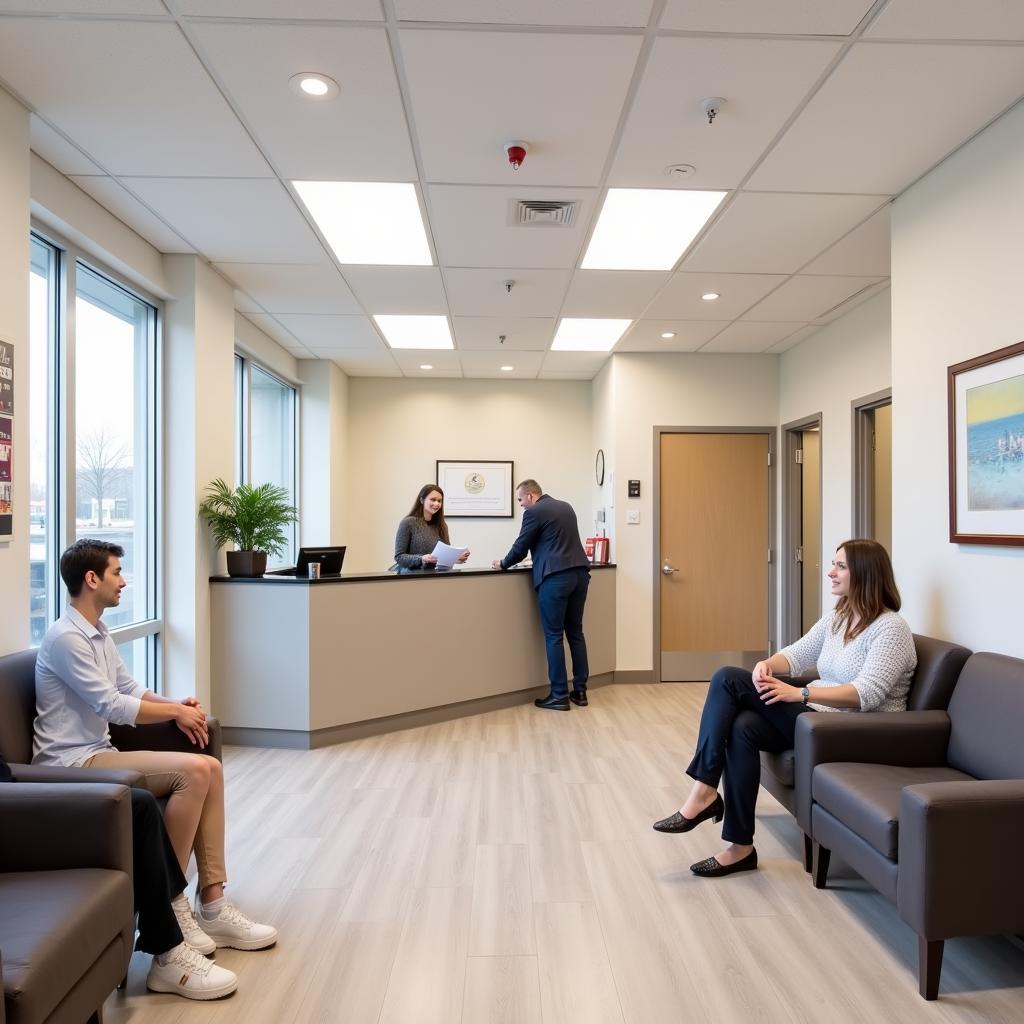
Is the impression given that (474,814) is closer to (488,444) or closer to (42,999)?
(42,999)

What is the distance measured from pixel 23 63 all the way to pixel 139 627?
2375 millimetres

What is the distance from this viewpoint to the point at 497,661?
4.86 m

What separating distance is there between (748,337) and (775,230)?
1.97 meters

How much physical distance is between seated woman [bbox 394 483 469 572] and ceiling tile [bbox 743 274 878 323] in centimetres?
236

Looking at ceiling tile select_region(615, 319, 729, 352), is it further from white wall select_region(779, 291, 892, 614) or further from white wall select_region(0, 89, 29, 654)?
white wall select_region(0, 89, 29, 654)


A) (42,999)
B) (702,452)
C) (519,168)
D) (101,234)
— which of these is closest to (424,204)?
(519,168)

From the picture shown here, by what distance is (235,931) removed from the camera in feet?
6.91

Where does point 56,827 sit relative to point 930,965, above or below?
above

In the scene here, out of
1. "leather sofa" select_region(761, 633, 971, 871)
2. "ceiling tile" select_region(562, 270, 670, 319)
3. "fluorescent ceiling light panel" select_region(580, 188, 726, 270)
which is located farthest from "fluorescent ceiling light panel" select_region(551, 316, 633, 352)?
"leather sofa" select_region(761, 633, 971, 871)

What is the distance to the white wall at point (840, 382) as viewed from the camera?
168 inches

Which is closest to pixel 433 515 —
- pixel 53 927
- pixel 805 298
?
pixel 805 298

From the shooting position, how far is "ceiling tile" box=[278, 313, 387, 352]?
4953 mm

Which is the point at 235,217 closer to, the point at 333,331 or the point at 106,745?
the point at 333,331

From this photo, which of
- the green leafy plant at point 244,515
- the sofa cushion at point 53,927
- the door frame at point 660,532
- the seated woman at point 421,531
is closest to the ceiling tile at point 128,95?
the green leafy plant at point 244,515
